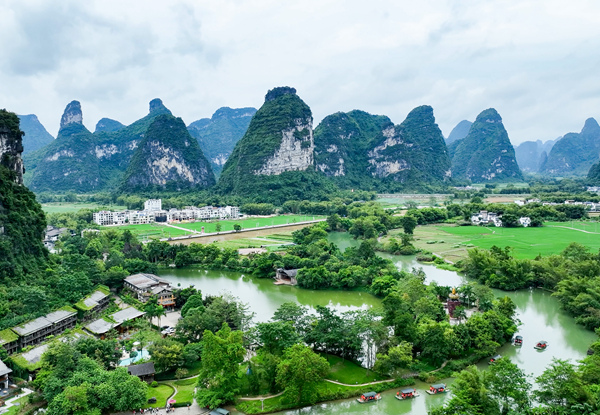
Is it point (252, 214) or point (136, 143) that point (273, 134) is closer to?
point (252, 214)

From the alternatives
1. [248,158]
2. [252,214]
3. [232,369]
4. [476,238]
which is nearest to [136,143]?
[248,158]

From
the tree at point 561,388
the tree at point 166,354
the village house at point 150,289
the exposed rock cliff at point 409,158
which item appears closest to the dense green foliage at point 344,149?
the exposed rock cliff at point 409,158

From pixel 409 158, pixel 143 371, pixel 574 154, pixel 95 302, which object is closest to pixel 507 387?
pixel 143 371

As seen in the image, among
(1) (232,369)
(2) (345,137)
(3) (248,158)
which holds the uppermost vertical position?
(2) (345,137)

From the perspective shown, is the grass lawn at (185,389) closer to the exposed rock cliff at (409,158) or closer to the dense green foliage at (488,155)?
the exposed rock cliff at (409,158)

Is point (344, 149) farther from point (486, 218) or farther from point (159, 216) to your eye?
point (486, 218)

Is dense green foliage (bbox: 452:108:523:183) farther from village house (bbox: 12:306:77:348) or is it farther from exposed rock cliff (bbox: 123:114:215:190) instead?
village house (bbox: 12:306:77:348)
